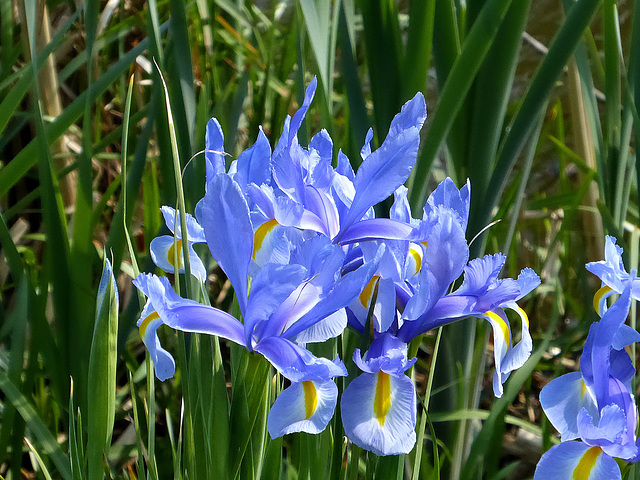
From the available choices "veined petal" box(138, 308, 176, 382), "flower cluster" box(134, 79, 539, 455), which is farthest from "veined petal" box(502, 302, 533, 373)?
"veined petal" box(138, 308, 176, 382)

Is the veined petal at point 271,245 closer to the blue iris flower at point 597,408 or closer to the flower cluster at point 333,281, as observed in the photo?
the flower cluster at point 333,281

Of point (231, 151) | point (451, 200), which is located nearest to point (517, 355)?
point (451, 200)

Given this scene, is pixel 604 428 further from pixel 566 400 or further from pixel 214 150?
pixel 214 150

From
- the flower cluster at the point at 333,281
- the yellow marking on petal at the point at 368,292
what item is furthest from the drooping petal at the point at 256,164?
the yellow marking on petal at the point at 368,292

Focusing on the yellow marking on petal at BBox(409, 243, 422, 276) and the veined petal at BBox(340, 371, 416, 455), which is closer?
the veined petal at BBox(340, 371, 416, 455)

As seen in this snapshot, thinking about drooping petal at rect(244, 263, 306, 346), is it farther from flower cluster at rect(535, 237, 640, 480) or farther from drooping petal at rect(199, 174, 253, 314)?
flower cluster at rect(535, 237, 640, 480)

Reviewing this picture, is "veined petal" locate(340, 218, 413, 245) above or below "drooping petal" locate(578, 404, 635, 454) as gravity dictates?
above
